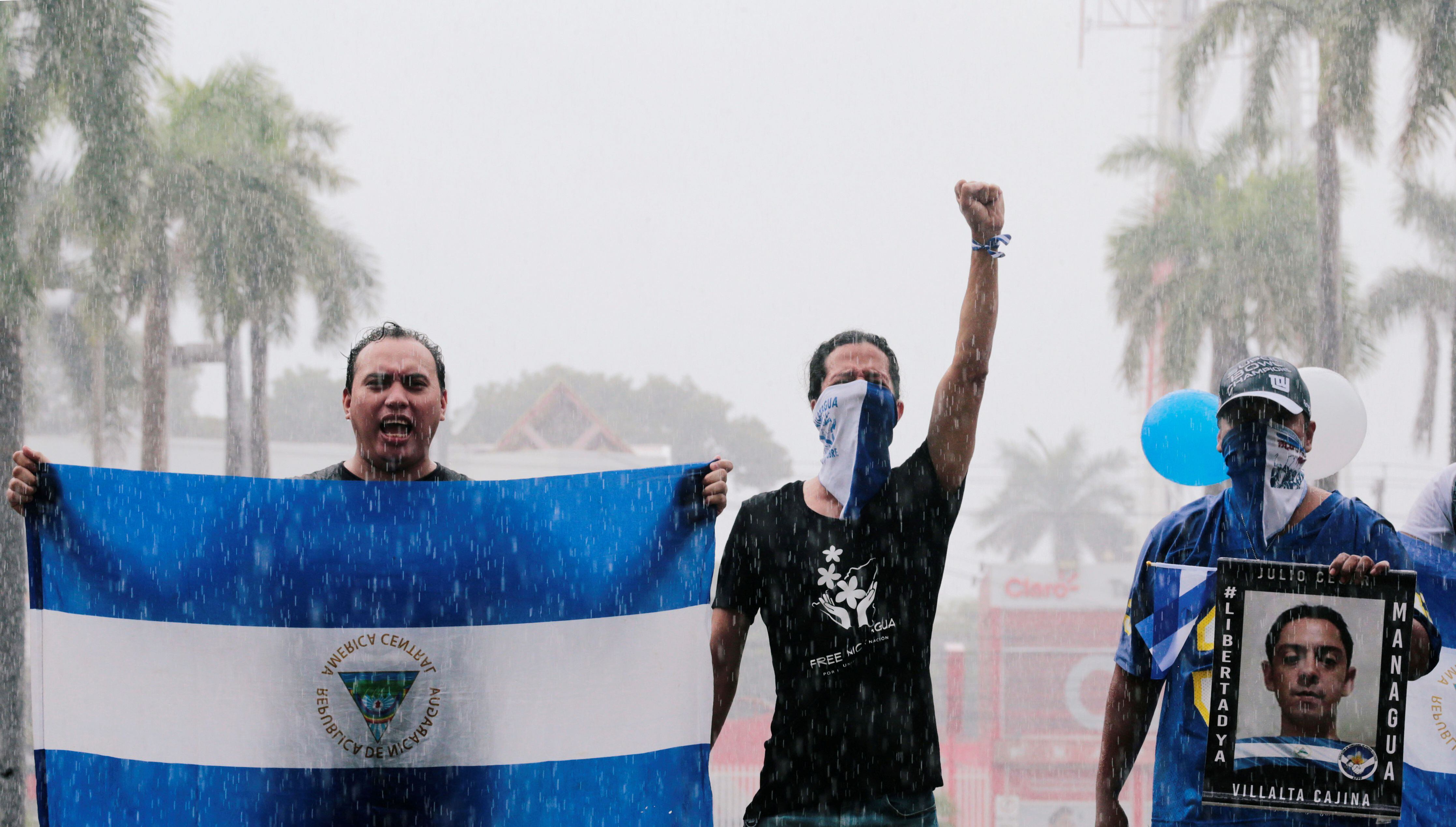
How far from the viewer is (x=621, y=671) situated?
9.85 ft

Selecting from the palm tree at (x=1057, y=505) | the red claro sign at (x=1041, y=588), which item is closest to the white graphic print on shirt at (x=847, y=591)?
the red claro sign at (x=1041, y=588)

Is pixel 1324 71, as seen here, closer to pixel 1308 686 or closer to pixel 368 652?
pixel 1308 686

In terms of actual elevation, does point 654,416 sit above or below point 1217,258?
below

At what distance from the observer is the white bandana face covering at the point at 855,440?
2.87 meters

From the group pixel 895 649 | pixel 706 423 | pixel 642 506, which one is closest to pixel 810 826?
pixel 895 649

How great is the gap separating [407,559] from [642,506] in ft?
1.79

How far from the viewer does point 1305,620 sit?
9.12 ft

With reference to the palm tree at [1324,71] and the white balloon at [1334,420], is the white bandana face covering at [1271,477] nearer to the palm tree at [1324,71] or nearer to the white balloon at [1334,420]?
the white balloon at [1334,420]

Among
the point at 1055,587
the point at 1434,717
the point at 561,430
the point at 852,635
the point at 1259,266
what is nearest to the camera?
the point at 852,635

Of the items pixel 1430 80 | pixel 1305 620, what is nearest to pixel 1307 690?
pixel 1305 620

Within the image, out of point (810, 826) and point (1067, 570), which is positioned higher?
point (810, 826)

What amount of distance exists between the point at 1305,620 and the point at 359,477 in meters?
2.14

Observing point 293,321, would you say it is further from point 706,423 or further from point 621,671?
point 706,423

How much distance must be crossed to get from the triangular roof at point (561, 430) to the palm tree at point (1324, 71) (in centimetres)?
3710
